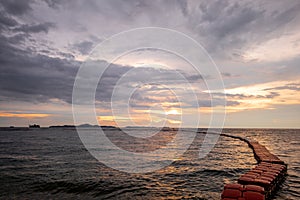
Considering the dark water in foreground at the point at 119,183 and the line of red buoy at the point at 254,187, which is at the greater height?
the line of red buoy at the point at 254,187

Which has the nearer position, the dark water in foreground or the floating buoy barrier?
the floating buoy barrier

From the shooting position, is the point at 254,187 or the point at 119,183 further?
the point at 119,183

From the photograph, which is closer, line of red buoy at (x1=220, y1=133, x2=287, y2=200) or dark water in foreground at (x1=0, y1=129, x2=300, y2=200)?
line of red buoy at (x1=220, y1=133, x2=287, y2=200)

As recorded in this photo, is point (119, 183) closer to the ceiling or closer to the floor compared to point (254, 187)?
closer to the floor

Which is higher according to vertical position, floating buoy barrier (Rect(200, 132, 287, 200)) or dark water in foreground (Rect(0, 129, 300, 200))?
floating buoy barrier (Rect(200, 132, 287, 200))

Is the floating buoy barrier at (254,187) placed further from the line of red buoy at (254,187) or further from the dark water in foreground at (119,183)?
the dark water in foreground at (119,183)

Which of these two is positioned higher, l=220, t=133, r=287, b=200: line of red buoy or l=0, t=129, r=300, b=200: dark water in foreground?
l=220, t=133, r=287, b=200: line of red buoy

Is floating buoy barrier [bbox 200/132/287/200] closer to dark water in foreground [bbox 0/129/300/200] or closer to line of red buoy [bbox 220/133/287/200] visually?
line of red buoy [bbox 220/133/287/200]

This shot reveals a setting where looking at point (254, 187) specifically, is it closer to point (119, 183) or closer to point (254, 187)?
point (254, 187)

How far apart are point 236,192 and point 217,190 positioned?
742 cm

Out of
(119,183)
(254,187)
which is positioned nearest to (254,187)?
(254,187)

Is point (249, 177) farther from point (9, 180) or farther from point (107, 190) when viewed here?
point (9, 180)

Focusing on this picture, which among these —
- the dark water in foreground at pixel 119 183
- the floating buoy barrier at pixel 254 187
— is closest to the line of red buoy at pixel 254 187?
the floating buoy barrier at pixel 254 187

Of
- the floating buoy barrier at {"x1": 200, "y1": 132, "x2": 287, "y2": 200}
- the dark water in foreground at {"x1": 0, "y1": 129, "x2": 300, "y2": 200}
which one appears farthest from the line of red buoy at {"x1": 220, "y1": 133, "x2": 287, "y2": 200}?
the dark water in foreground at {"x1": 0, "y1": 129, "x2": 300, "y2": 200}
